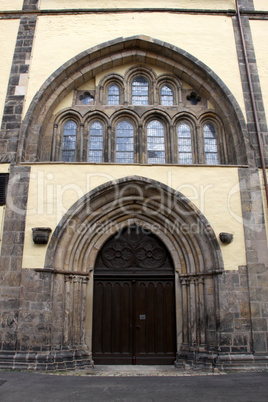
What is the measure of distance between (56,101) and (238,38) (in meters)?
4.71

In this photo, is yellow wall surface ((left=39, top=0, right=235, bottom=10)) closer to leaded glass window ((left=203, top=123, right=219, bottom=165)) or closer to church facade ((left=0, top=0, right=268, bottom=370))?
church facade ((left=0, top=0, right=268, bottom=370))

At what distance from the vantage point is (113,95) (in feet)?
28.4

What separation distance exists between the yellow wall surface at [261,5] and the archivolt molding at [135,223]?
18.5ft

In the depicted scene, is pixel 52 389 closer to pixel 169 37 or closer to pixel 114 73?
pixel 114 73

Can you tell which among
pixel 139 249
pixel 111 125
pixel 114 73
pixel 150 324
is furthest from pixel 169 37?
pixel 150 324

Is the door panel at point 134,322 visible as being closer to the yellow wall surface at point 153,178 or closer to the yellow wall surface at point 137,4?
the yellow wall surface at point 153,178

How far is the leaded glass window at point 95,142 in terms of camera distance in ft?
26.6

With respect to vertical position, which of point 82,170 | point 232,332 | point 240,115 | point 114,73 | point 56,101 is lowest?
point 232,332

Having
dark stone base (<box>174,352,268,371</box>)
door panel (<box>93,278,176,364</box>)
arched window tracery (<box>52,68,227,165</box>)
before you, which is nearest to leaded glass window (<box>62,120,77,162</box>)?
arched window tracery (<box>52,68,227,165</box>)

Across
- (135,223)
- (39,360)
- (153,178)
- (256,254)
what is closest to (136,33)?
(153,178)

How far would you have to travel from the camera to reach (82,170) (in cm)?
715

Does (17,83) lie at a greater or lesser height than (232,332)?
greater

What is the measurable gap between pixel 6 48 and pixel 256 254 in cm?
737

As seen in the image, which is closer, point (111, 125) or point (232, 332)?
point (232, 332)
